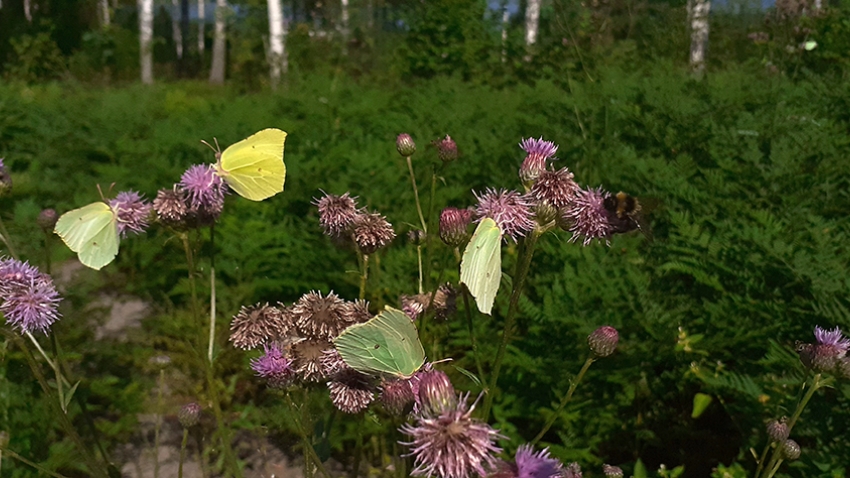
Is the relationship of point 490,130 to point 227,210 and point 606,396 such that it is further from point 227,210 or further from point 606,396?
point 606,396

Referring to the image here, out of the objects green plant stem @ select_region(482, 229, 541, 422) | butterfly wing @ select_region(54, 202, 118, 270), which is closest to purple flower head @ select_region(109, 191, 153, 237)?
butterfly wing @ select_region(54, 202, 118, 270)

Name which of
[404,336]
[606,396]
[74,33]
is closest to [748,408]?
[606,396]

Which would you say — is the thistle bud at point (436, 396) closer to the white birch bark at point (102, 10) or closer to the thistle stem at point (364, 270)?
the thistle stem at point (364, 270)

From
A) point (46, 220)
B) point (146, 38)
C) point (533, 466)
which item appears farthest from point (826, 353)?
point (146, 38)

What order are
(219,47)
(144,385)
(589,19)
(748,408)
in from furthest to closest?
(219,47), (589,19), (144,385), (748,408)

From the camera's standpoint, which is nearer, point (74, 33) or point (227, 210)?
point (227, 210)

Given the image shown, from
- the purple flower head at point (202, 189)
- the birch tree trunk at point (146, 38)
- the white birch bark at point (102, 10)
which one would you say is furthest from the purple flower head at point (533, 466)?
the white birch bark at point (102, 10)

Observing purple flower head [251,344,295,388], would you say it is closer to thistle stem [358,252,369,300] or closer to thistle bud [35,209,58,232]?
thistle stem [358,252,369,300]
